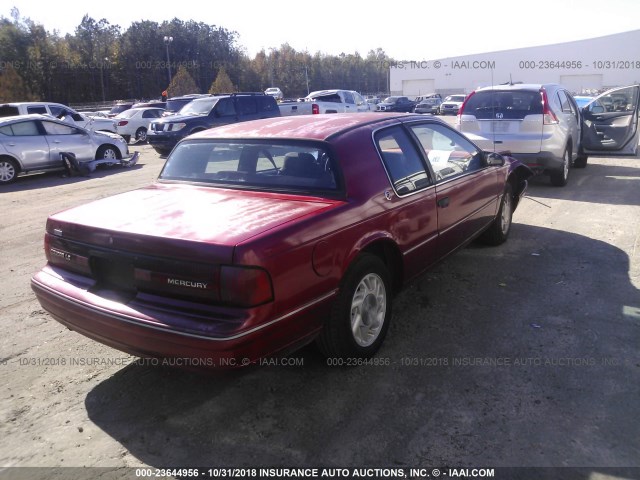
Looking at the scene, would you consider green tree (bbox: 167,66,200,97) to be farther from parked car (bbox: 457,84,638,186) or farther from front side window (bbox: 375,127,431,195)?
front side window (bbox: 375,127,431,195)

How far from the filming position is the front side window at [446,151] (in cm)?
459

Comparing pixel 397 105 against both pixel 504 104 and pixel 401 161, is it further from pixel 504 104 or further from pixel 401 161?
pixel 401 161

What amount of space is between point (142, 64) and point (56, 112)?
149 feet

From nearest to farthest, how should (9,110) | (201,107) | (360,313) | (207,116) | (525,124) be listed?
(360,313) → (525,124) → (207,116) → (201,107) → (9,110)

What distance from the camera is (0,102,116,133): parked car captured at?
56.9 feet

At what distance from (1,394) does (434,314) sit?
3178 mm

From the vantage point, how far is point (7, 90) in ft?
124

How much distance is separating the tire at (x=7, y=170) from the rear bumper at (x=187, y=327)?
35.2ft

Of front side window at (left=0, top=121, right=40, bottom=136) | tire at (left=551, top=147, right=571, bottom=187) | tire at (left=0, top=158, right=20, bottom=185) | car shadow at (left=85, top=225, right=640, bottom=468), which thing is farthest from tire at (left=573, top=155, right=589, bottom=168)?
tire at (left=0, top=158, right=20, bottom=185)

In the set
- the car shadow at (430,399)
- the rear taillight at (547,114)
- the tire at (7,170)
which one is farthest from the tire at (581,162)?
the tire at (7,170)

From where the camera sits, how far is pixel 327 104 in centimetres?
2314

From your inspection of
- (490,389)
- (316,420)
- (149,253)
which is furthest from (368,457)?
(149,253)

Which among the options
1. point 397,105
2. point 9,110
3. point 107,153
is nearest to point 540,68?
point 397,105

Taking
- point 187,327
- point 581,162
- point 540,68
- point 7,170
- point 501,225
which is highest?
point 540,68
